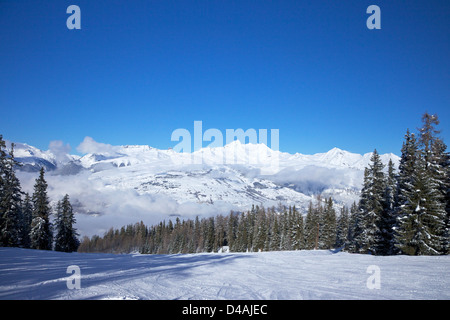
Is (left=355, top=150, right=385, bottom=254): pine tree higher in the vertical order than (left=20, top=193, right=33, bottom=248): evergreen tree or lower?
higher

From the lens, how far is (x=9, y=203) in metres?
29.4

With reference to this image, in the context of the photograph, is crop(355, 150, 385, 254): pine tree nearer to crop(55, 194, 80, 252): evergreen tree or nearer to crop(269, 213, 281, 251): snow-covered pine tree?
crop(269, 213, 281, 251): snow-covered pine tree

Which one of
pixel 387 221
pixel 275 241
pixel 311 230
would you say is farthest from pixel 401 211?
pixel 275 241

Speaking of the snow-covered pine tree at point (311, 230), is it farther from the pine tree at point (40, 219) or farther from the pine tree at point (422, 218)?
the pine tree at point (40, 219)

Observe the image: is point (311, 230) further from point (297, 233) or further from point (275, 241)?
point (275, 241)

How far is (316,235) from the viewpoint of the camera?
50.4 meters

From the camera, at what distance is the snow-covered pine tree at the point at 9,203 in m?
Result: 28.2

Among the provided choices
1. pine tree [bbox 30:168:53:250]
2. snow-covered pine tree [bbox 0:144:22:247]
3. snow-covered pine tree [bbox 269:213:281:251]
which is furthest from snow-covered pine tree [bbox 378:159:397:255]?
pine tree [bbox 30:168:53:250]

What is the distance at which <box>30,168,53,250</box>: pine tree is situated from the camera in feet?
112
